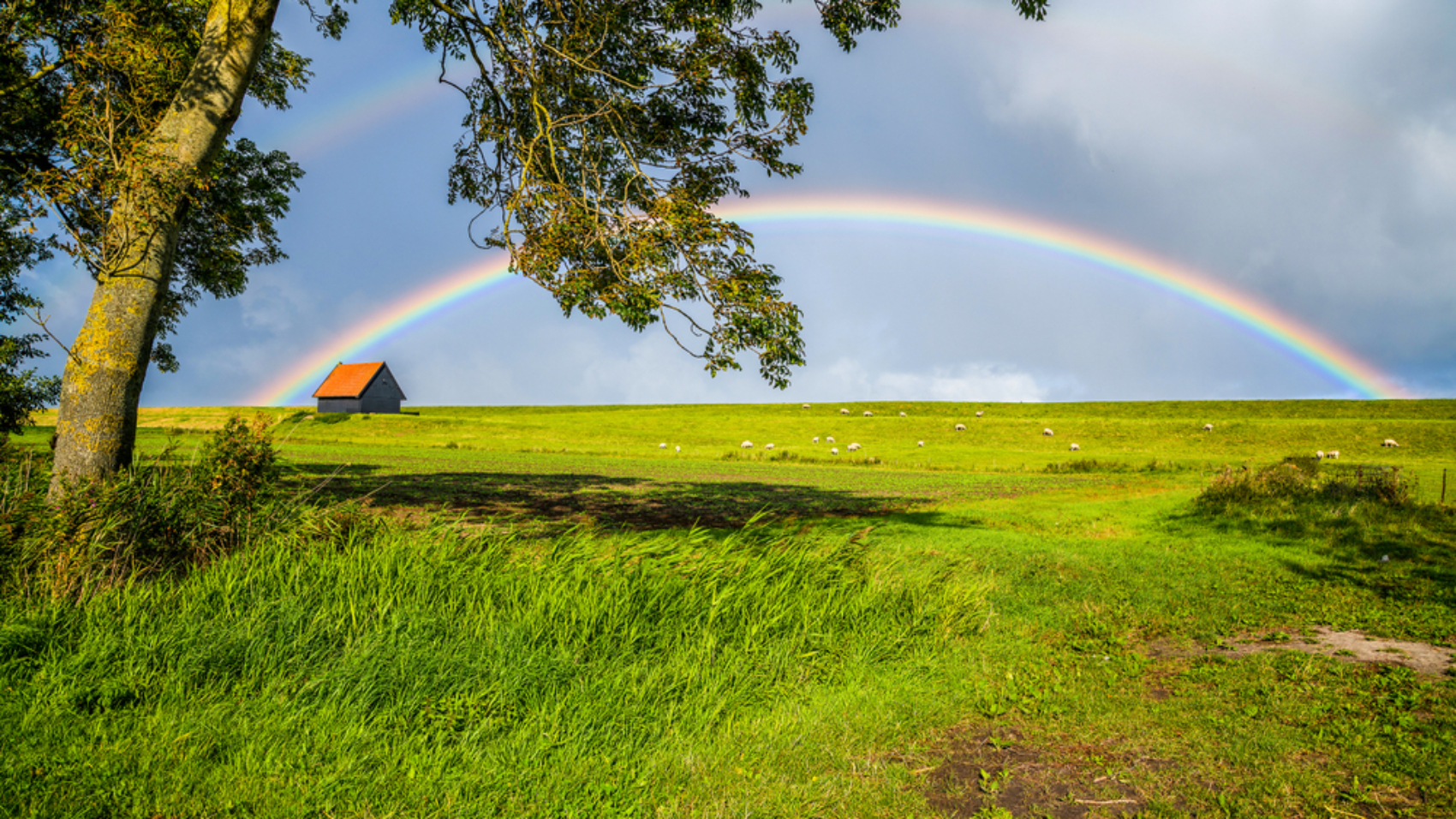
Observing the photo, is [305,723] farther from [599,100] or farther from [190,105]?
[599,100]

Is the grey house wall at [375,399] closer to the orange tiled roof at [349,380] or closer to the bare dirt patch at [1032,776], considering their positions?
the orange tiled roof at [349,380]

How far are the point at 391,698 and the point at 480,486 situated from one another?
534 inches

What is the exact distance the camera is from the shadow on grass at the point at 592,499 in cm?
1301

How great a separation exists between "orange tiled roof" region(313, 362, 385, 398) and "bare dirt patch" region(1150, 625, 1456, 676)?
8392 cm

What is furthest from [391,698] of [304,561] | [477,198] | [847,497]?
[847,497]

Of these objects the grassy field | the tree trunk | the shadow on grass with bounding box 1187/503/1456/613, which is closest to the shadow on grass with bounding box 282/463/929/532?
the tree trunk

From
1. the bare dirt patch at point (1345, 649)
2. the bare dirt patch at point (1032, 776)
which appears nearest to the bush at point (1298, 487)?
the bare dirt patch at point (1345, 649)

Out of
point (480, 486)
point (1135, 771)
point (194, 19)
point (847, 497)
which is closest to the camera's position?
point (1135, 771)

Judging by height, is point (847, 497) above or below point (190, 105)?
below

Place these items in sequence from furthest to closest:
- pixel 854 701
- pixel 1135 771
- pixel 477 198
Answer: pixel 477 198 → pixel 854 701 → pixel 1135 771

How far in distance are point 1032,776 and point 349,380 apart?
87.5m

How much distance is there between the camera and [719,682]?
558cm

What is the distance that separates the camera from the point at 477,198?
1362 centimetres

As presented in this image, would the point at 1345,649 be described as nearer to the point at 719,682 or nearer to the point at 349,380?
the point at 719,682
